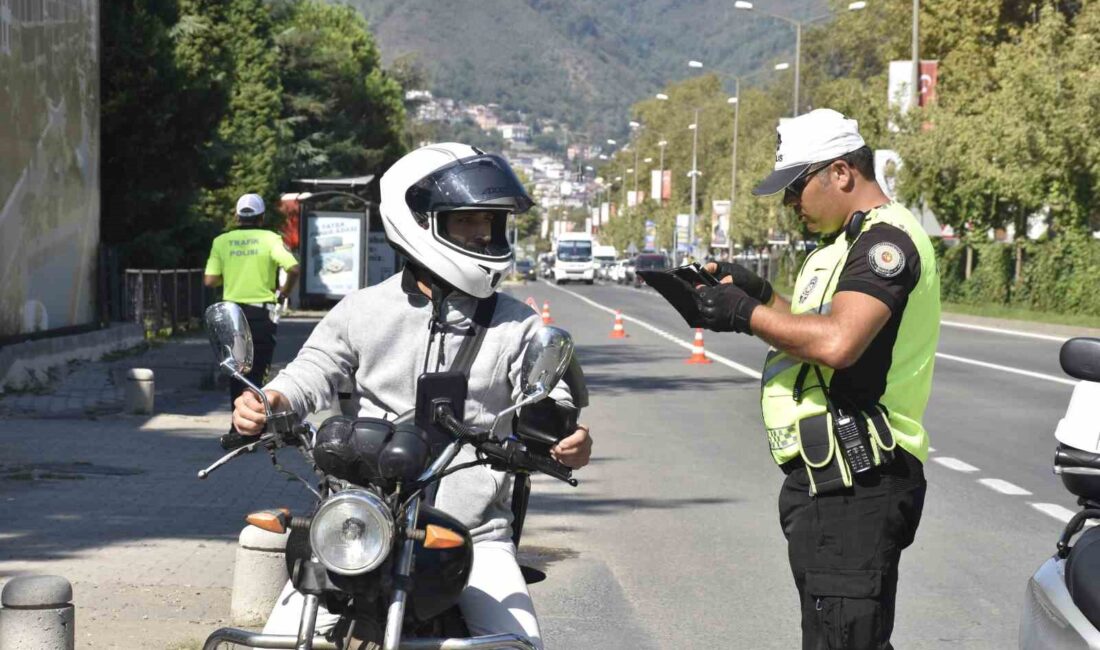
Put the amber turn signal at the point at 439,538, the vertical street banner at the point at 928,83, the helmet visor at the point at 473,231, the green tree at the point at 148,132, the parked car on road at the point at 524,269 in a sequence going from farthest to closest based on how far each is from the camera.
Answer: the parked car on road at the point at 524,269 < the vertical street banner at the point at 928,83 < the green tree at the point at 148,132 < the helmet visor at the point at 473,231 < the amber turn signal at the point at 439,538

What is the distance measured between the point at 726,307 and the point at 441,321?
0.71 meters

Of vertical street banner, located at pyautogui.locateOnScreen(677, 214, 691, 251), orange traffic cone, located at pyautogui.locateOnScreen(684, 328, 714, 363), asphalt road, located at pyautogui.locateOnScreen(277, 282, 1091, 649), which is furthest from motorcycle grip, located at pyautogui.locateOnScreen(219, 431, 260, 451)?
vertical street banner, located at pyautogui.locateOnScreen(677, 214, 691, 251)

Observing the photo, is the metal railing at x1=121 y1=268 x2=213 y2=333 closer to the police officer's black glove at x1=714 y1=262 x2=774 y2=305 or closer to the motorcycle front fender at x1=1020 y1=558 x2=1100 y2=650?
the police officer's black glove at x1=714 y1=262 x2=774 y2=305

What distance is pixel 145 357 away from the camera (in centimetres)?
2455

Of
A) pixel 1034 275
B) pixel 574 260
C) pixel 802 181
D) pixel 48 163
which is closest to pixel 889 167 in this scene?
pixel 1034 275

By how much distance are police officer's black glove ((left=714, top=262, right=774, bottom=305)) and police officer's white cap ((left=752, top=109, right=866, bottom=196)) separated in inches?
8.3

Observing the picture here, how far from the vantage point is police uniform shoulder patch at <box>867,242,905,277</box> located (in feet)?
14.6

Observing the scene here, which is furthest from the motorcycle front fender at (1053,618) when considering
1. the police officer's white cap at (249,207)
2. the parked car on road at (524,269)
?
the parked car on road at (524,269)

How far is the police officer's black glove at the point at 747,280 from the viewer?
4.64 metres

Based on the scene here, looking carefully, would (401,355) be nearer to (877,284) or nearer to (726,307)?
(726,307)

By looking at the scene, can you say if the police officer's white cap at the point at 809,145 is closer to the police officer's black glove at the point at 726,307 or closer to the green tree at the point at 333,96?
the police officer's black glove at the point at 726,307

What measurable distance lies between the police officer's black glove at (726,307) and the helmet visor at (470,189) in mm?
516

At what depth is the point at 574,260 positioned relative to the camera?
94812mm

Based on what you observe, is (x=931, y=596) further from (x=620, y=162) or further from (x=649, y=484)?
(x=620, y=162)
